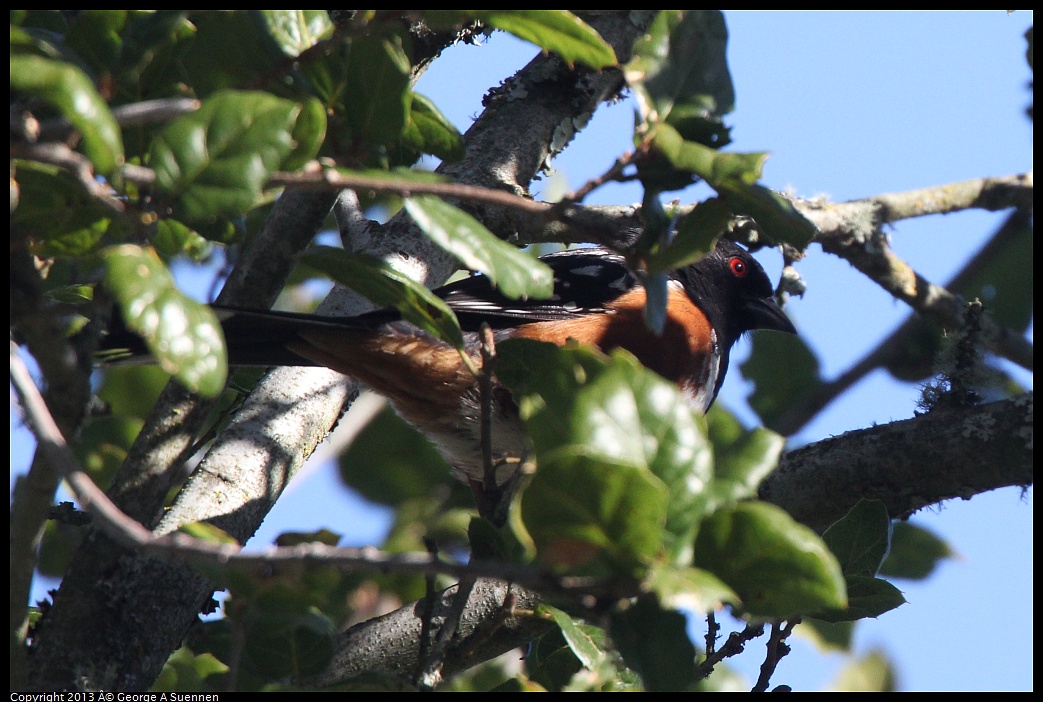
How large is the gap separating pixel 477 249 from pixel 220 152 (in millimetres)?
413

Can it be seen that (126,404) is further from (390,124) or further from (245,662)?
(390,124)

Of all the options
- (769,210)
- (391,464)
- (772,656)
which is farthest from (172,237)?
(391,464)

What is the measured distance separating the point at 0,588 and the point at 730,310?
307 cm

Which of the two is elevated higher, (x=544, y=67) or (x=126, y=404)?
(x=544, y=67)

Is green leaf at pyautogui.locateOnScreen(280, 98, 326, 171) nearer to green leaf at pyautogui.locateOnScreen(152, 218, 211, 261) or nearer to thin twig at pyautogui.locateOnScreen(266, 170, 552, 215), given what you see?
thin twig at pyautogui.locateOnScreen(266, 170, 552, 215)

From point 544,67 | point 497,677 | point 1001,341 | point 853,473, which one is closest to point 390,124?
point 853,473

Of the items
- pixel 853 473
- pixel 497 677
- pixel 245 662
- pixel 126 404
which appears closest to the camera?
pixel 245 662

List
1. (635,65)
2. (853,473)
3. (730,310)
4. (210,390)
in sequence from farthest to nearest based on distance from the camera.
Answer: (730,310), (853,473), (635,65), (210,390)

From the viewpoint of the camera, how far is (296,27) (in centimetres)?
147

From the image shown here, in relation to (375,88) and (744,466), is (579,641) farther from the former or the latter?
(375,88)

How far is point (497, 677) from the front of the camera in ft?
10.5

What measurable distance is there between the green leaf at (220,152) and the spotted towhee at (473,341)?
132 cm

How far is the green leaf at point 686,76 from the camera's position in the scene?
1.48m

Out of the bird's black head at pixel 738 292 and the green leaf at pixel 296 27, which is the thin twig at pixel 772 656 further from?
the bird's black head at pixel 738 292
